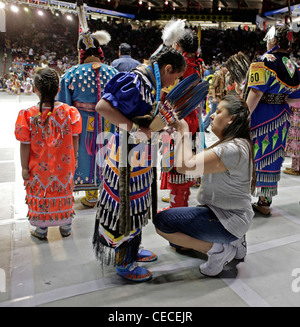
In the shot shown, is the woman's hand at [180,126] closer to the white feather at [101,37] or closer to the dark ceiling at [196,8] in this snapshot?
the white feather at [101,37]

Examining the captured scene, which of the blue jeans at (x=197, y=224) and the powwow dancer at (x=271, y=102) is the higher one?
the powwow dancer at (x=271, y=102)

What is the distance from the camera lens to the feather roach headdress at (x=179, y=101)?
160 centimetres

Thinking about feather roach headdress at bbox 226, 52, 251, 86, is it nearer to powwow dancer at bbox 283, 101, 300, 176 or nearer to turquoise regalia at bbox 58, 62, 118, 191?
turquoise regalia at bbox 58, 62, 118, 191

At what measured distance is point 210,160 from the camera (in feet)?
5.72

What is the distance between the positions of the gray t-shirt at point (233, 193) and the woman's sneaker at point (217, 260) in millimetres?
122

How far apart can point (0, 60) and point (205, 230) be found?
838 inches

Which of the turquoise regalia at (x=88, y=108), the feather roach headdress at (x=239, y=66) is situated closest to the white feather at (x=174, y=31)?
the turquoise regalia at (x=88, y=108)

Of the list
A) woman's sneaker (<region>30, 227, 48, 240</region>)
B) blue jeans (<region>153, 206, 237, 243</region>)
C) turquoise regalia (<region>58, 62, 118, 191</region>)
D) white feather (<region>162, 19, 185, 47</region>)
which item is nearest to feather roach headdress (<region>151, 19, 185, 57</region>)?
white feather (<region>162, 19, 185, 47</region>)

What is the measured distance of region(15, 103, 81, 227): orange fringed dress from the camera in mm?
2166

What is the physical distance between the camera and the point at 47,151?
7.29 ft

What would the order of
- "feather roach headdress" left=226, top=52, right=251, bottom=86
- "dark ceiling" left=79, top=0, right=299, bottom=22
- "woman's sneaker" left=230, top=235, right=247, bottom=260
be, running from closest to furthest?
"woman's sneaker" left=230, top=235, right=247, bottom=260 → "feather roach headdress" left=226, top=52, right=251, bottom=86 → "dark ceiling" left=79, top=0, right=299, bottom=22

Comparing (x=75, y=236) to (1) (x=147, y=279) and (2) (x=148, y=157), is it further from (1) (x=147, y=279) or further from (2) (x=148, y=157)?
(2) (x=148, y=157)

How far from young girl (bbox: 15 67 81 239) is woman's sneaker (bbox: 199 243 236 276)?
1.11 meters

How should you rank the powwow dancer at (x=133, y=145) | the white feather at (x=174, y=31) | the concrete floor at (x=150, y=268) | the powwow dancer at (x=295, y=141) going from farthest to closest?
1. the powwow dancer at (x=295, y=141)
2. the white feather at (x=174, y=31)
3. the concrete floor at (x=150, y=268)
4. the powwow dancer at (x=133, y=145)
